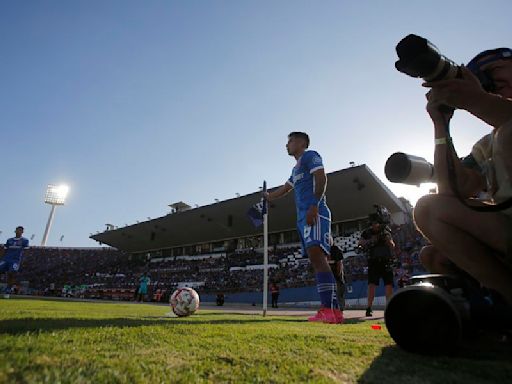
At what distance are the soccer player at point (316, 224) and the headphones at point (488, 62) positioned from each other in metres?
2.49

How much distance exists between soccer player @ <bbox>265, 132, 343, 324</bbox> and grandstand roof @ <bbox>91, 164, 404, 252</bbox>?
19370mm

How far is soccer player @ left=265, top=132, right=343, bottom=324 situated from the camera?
4.12 metres

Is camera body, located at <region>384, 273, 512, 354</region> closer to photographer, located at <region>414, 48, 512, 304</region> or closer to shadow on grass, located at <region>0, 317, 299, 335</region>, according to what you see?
photographer, located at <region>414, 48, 512, 304</region>

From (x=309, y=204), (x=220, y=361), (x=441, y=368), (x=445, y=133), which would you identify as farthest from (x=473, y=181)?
(x=309, y=204)

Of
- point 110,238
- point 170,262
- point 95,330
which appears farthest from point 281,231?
point 95,330

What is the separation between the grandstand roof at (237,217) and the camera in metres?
24.4

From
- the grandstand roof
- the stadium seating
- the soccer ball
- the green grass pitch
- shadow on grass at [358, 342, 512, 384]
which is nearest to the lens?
the green grass pitch

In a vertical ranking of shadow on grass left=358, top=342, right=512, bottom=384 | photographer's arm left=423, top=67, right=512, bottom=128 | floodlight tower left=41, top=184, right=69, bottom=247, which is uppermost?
floodlight tower left=41, top=184, right=69, bottom=247

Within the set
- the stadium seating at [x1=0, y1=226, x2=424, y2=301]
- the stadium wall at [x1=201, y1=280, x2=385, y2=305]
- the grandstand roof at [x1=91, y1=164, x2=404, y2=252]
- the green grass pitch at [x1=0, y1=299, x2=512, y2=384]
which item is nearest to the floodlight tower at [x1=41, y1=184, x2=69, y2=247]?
the stadium seating at [x1=0, y1=226, x2=424, y2=301]

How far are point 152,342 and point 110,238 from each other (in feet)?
154

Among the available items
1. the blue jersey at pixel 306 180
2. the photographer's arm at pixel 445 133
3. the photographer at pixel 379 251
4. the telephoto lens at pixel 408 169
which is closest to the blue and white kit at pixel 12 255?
the blue jersey at pixel 306 180

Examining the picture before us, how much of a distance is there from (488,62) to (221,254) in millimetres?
34312

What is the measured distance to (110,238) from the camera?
146ft

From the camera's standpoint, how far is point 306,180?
4.52m
